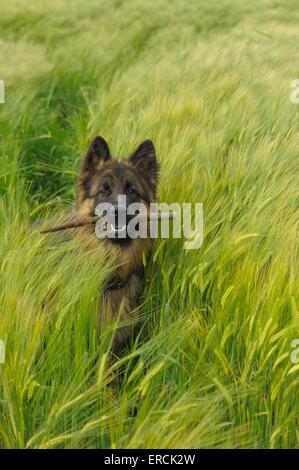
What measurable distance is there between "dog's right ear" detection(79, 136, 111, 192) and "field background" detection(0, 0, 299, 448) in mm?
224

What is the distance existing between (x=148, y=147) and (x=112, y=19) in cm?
582

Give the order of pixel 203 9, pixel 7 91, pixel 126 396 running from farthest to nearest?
1. pixel 203 9
2. pixel 7 91
3. pixel 126 396

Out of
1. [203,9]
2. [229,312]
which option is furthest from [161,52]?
[229,312]

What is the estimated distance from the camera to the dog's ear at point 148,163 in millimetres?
3641

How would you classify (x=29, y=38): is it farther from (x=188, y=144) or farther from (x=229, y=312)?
(x=229, y=312)

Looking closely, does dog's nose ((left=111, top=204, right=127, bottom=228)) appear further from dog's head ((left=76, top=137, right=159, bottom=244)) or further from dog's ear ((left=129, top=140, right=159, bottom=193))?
dog's ear ((left=129, top=140, right=159, bottom=193))

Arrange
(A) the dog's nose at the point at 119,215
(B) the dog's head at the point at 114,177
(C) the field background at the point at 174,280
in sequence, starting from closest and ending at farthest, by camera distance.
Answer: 1. (C) the field background at the point at 174,280
2. (A) the dog's nose at the point at 119,215
3. (B) the dog's head at the point at 114,177

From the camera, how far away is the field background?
222cm

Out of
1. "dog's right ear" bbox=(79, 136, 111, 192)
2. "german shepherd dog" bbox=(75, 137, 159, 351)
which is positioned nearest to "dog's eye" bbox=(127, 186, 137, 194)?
"german shepherd dog" bbox=(75, 137, 159, 351)

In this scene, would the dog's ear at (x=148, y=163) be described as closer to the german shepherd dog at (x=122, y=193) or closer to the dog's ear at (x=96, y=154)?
the german shepherd dog at (x=122, y=193)

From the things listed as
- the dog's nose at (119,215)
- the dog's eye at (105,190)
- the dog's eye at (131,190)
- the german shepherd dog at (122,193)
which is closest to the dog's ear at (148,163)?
the german shepherd dog at (122,193)

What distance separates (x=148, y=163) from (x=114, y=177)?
20 centimetres

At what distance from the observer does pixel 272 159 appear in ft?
12.3

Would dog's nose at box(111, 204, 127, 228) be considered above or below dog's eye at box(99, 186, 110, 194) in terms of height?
below
